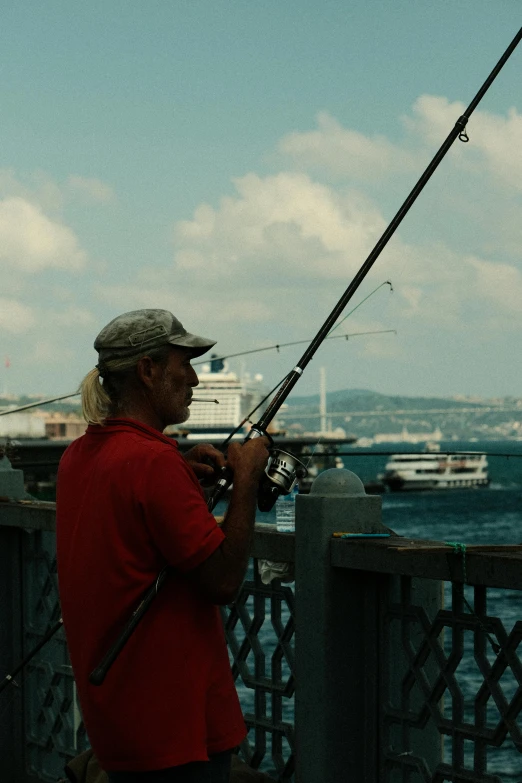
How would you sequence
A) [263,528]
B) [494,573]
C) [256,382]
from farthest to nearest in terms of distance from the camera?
[256,382] < [263,528] < [494,573]

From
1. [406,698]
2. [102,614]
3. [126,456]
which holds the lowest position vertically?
[406,698]

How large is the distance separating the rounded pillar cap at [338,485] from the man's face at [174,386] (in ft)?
2.74

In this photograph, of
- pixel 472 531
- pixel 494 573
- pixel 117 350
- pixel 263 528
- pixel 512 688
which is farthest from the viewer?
pixel 472 531

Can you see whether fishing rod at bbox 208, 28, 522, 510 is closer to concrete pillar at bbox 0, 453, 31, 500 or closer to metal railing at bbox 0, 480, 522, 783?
metal railing at bbox 0, 480, 522, 783

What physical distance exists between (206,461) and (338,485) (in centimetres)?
56

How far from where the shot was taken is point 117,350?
2746 millimetres

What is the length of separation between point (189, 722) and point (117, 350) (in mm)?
846

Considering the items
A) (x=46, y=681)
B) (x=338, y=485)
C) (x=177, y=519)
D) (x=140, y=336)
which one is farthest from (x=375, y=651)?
(x=46, y=681)

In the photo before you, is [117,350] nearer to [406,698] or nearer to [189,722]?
[189,722]

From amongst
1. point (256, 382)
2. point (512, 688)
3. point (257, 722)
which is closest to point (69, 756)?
point (257, 722)

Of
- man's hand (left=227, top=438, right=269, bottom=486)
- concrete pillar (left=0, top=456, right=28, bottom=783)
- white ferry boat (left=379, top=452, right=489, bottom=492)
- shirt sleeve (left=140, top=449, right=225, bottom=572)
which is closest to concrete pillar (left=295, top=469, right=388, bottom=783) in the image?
man's hand (left=227, top=438, right=269, bottom=486)

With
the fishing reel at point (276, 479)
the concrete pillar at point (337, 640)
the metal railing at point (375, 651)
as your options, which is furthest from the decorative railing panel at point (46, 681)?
the fishing reel at point (276, 479)

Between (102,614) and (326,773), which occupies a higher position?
(102,614)

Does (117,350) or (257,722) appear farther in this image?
(257,722)
